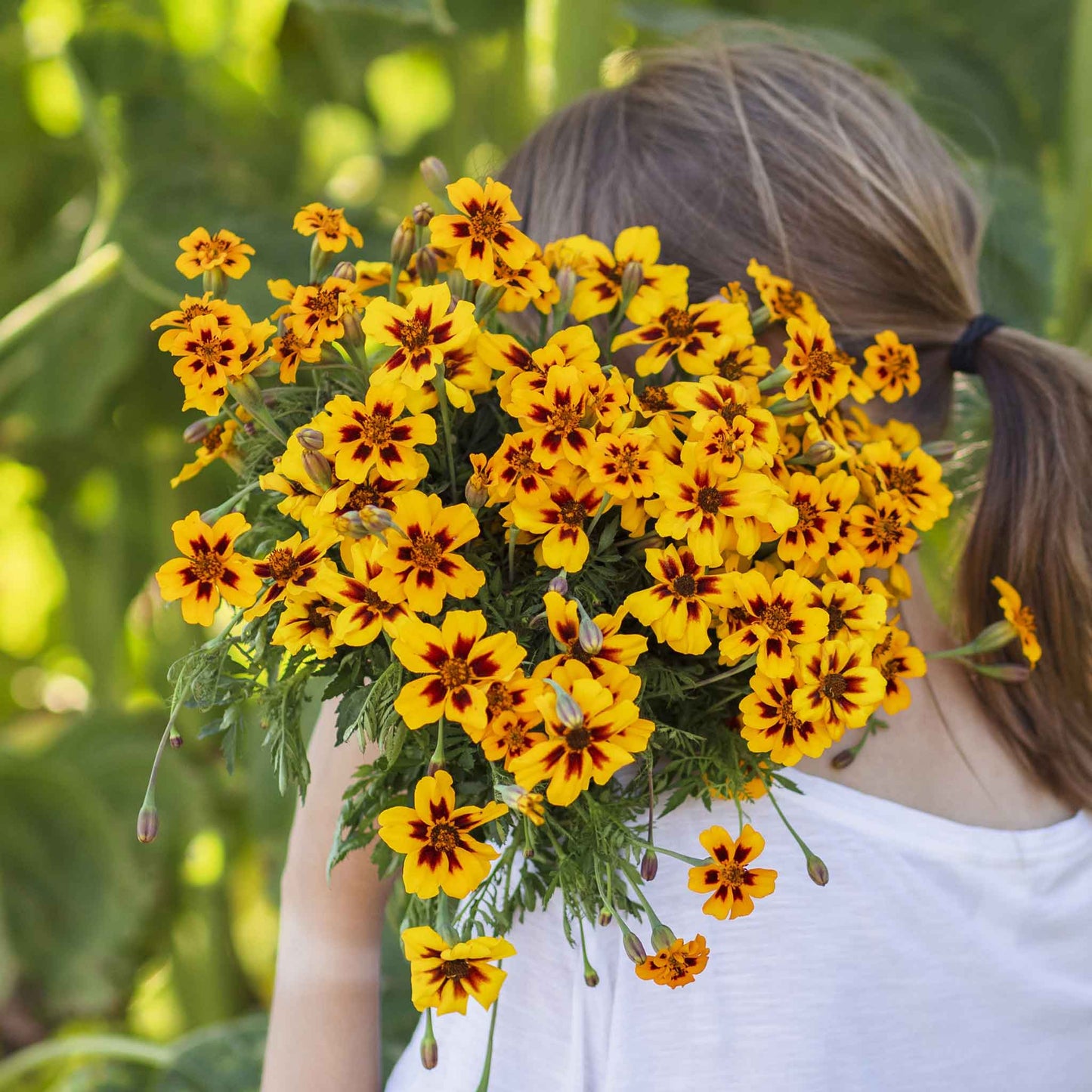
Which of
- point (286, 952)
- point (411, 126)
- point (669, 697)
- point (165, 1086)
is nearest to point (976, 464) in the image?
point (669, 697)

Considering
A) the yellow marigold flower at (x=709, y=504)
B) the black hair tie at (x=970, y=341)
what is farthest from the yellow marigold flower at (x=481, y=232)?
the black hair tie at (x=970, y=341)

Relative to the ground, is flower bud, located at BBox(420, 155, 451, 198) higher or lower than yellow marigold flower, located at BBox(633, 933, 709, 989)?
higher

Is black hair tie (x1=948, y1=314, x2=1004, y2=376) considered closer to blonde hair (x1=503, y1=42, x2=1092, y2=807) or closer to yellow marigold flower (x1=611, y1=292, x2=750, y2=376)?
blonde hair (x1=503, y1=42, x2=1092, y2=807)

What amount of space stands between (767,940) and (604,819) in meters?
0.16

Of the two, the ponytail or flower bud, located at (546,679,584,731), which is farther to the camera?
the ponytail

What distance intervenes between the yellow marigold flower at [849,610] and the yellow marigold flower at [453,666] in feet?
0.43

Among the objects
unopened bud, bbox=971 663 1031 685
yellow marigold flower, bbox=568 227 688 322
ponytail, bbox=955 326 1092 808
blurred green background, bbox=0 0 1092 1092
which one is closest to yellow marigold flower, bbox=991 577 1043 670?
unopened bud, bbox=971 663 1031 685

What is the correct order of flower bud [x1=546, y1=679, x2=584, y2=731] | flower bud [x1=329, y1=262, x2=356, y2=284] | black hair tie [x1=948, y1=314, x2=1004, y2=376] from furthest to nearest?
black hair tie [x1=948, y1=314, x2=1004, y2=376]
flower bud [x1=329, y1=262, x2=356, y2=284]
flower bud [x1=546, y1=679, x2=584, y2=731]

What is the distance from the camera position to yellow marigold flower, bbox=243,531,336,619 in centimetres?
39

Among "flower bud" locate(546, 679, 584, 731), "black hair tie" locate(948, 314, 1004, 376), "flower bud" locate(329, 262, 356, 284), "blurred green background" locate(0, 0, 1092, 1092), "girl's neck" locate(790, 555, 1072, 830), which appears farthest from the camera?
"blurred green background" locate(0, 0, 1092, 1092)

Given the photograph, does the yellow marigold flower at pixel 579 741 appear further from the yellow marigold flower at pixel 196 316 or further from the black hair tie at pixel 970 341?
the black hair tie at pixel 970 341

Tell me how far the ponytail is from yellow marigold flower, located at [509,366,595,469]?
38 centimetres

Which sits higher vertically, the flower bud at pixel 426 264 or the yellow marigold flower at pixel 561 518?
the flower bud at pixel 426 264

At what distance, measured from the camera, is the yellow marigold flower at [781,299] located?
0.51 m
